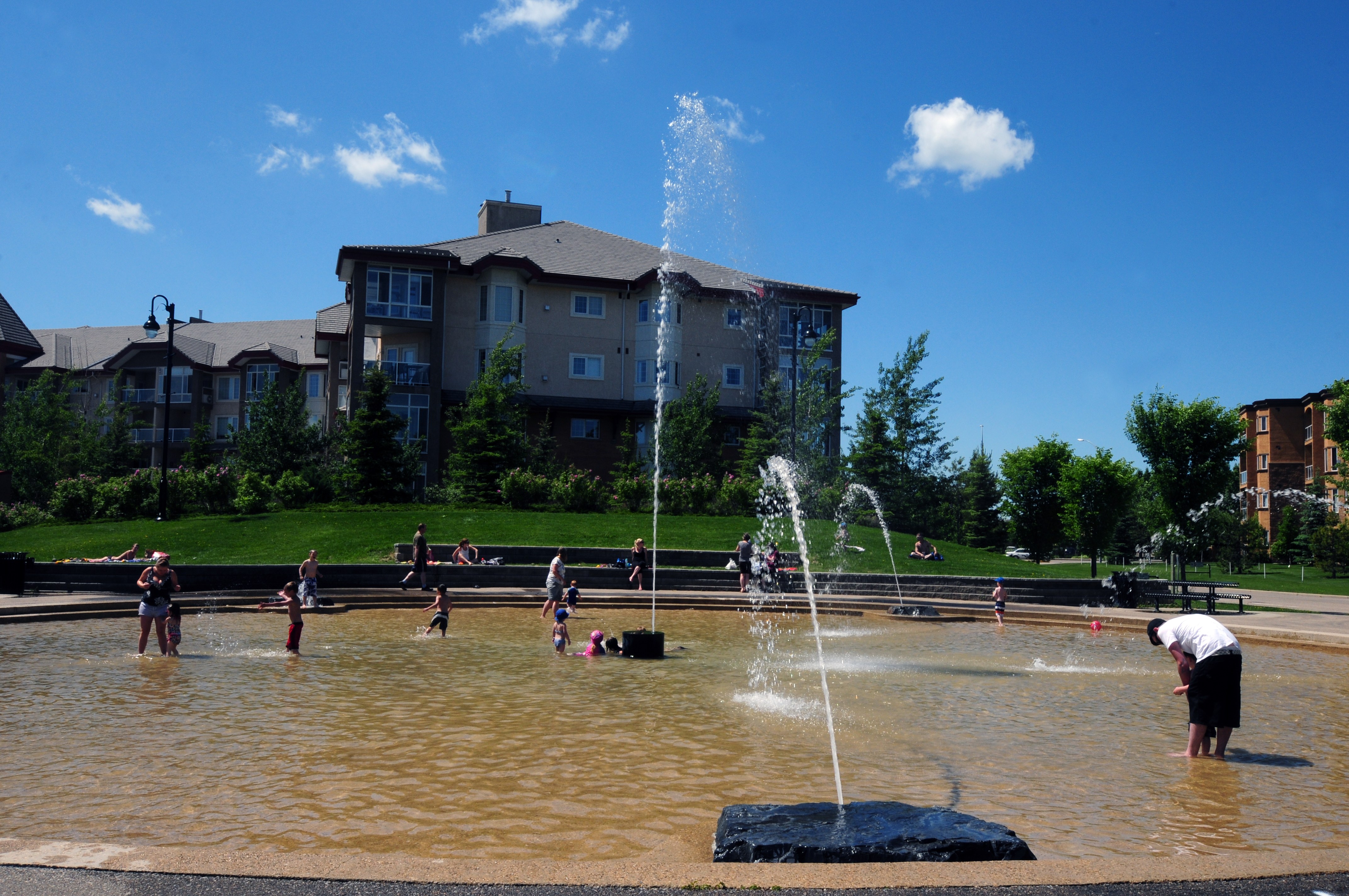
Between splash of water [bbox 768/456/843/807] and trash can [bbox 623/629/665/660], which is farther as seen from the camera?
trash can [bbox 623/629/665/660]

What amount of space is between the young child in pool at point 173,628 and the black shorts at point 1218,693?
14.0 m

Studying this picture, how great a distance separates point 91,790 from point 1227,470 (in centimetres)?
3469

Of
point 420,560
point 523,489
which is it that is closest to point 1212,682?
point 420,560

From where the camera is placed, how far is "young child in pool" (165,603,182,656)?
13.9m

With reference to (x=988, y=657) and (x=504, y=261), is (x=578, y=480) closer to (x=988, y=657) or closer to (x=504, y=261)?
(x=504, y=261)

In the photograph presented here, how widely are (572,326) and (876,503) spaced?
1969 centimetres

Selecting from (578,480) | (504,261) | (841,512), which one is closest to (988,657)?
(578,480)

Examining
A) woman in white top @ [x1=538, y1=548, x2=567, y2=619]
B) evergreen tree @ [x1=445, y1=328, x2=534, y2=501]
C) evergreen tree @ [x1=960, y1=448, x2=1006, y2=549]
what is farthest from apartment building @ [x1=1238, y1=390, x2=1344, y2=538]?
woman in white top @ [x1=538, y1=548, x2=567, y2=619]

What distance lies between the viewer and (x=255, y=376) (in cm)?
6481

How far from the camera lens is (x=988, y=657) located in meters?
15.6

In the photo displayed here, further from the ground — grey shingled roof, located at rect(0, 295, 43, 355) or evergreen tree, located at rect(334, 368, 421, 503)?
grey shingled roof, located at rect(0, 295, 43, 355)

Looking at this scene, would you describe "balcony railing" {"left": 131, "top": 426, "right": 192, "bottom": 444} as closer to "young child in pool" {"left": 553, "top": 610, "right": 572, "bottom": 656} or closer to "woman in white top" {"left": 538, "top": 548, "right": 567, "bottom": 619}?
"woman in white top" {"left": 538, "top": 548, "right": 567, "bottom": 619}

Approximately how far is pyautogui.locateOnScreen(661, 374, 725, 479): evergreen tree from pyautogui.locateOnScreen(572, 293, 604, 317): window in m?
7.74

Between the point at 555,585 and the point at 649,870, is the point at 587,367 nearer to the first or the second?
the point at 555,585
